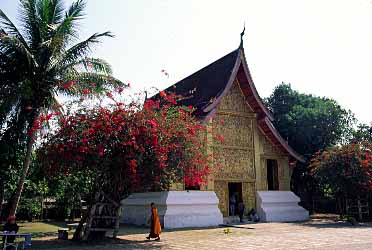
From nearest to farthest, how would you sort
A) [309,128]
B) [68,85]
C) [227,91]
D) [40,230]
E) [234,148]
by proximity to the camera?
1. [68,85]
2. [40,230]
3. [227,91]
4. [234,148]
5. [309,128]

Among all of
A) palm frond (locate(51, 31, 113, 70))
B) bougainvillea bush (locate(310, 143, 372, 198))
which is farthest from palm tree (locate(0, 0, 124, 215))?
bougainvillea bush (locate(310, 143, 372, 198))

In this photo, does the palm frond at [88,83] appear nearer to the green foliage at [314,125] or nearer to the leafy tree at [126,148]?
the leafy tree at [126,148]

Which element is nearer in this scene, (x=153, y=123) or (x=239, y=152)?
(x=153, y=123)

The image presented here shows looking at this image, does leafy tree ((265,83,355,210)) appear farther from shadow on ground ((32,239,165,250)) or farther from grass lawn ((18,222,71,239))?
shadow on ground ((32,239,165,250))

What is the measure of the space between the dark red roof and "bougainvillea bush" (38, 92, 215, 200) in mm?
5548

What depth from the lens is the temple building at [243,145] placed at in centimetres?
1803

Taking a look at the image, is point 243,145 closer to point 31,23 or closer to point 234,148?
point 234,148

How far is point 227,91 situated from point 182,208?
5.74m

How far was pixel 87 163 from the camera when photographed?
36.7ft

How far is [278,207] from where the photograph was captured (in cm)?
1909

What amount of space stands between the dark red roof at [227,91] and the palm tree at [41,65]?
15.2ft

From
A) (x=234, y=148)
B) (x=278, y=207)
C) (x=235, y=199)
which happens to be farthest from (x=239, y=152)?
(x=278, y=207)

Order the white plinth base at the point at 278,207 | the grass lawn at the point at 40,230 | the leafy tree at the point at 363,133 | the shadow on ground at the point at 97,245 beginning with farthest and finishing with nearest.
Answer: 1. the leafy tree at the point at 363,133
2. the white plinth base at the point at 278,207
3. the grass lawn at the point at 40,230
4. the shadow on ground at the point at 97,245

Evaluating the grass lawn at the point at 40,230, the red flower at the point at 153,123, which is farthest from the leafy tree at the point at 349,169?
the grass lawn at the point at 40,230
